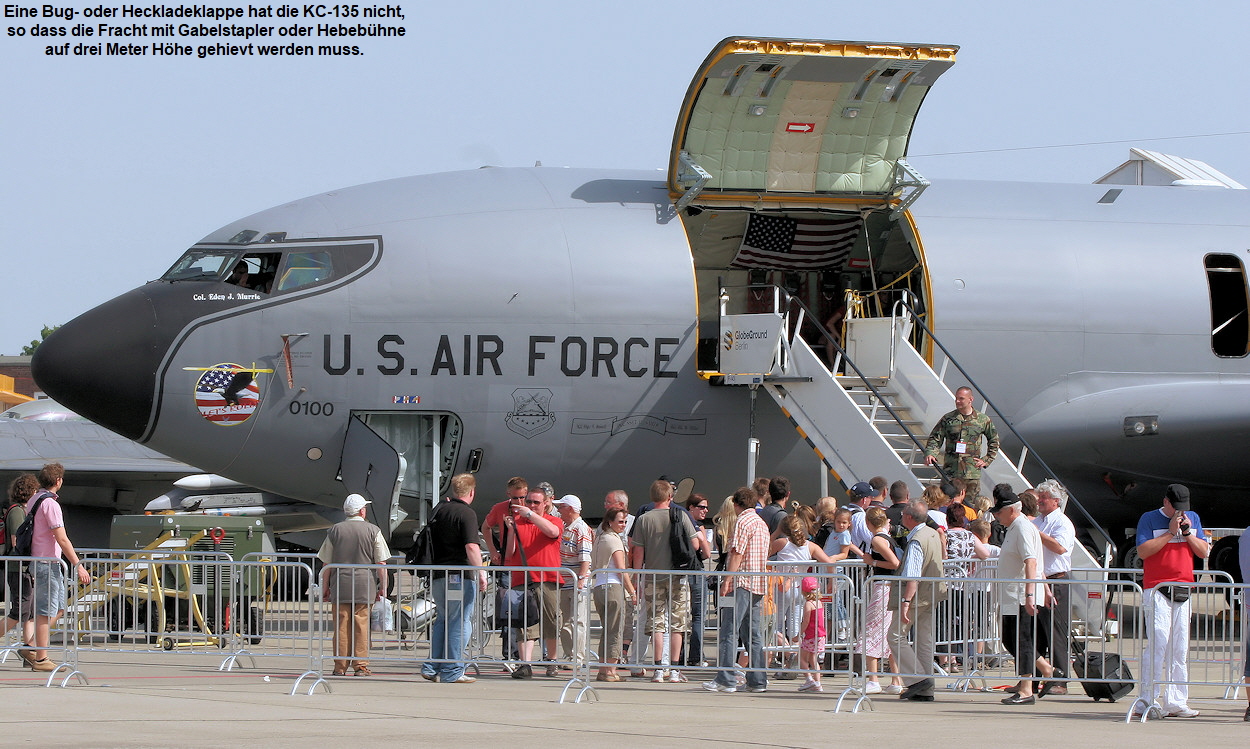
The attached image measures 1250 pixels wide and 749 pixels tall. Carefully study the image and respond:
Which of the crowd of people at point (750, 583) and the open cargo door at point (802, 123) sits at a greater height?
the open cargo door at point (802, 123)

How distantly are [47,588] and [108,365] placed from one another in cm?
384

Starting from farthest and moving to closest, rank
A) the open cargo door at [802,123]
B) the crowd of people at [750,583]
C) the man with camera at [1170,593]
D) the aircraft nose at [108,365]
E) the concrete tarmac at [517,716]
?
the open cargo door at [802,123] < the aircraft nose at [108,365] < the crowd of people at [750,583] < the man with camera at [1170,593] < the concrete tarmac at [517,716]

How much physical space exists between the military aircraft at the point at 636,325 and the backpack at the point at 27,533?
10.1ft

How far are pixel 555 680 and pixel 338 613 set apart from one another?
5.56 feet

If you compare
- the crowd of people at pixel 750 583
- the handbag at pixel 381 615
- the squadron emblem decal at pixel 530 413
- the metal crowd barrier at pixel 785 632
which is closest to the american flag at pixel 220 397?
the metal crowd barrier at pixel 785 632

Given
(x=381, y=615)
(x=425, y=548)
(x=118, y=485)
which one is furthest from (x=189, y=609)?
(x=118, y=485)

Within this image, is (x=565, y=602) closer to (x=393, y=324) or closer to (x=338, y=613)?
(x=338, y=613)

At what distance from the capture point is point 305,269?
1528cm

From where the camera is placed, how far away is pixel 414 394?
15.2 metres

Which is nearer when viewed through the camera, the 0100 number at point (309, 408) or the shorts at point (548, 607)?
the shorts at point (548, 607)

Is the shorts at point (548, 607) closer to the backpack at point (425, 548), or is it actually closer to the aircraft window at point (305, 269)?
the backpack at point (425, 548)

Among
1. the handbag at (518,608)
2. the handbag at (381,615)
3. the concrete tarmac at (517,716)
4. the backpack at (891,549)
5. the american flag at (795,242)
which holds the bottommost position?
the concrete tarmac at (517,716)

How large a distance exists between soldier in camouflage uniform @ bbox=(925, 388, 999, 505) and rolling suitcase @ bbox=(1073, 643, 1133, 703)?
3.18 meters

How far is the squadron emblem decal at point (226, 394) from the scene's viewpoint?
14.9 meters
